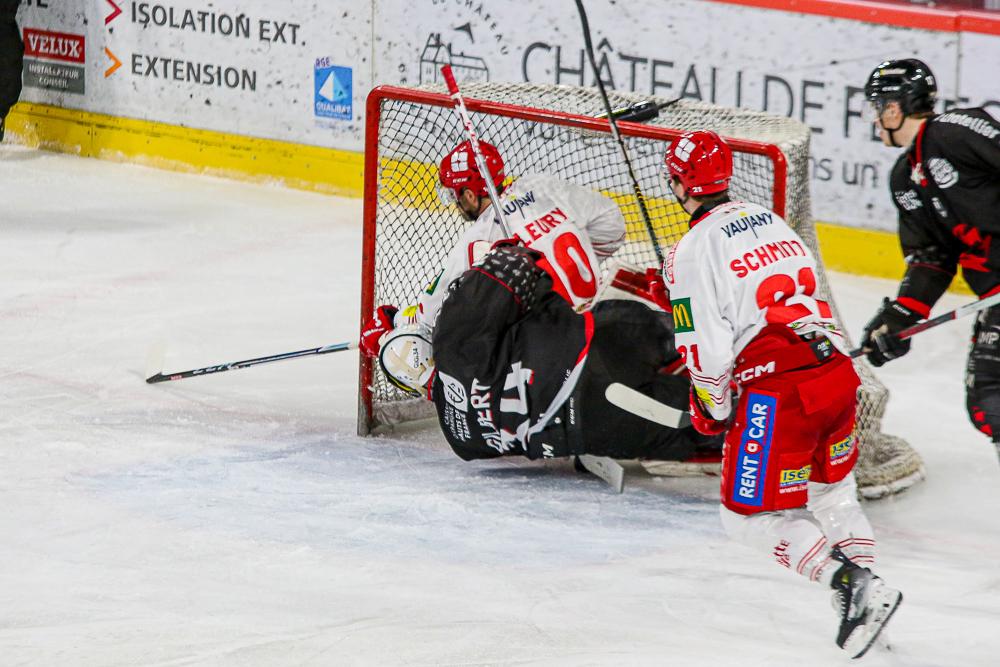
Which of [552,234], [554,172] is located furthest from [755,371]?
[554,172]

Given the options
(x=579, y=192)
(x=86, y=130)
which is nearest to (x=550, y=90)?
(x=579, y=192)

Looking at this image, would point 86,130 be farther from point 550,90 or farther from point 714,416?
point 714,416

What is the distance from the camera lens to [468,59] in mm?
6844

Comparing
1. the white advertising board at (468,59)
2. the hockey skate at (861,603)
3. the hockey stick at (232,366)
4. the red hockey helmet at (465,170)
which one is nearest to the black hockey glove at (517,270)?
the red hockey helmet at (465,170)

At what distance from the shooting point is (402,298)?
15.8 feet

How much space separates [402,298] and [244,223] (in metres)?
2.37

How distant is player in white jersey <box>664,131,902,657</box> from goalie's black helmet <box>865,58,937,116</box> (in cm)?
55

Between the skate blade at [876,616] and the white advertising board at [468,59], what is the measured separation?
10.3 feet

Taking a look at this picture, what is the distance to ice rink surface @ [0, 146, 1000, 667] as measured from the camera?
10.5 ft

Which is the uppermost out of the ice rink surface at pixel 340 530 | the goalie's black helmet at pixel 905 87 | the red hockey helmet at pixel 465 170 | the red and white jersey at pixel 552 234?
the goalie's black helmet at pixel 905 87

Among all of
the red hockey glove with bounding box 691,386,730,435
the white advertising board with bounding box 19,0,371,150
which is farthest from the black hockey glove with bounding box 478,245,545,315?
the white advertising board with bounding box 19,0,371,150

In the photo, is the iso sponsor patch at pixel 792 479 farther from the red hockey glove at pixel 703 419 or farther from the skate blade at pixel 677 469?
the skate blade at pixel 677 469

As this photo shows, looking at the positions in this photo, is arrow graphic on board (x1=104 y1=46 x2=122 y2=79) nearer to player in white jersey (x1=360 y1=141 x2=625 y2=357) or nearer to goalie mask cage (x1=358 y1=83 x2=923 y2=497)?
goalie mask cage (x1=358 y1=83 x2=923 y2=497)

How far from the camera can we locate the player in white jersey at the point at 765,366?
3070mm
